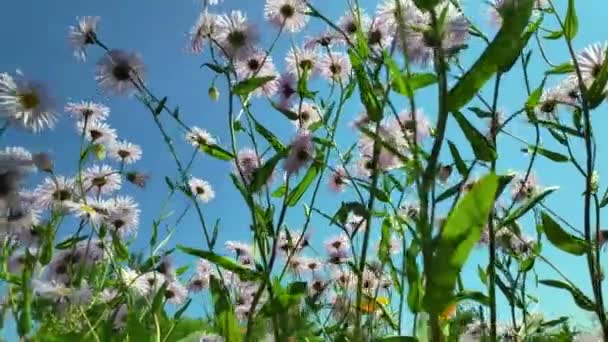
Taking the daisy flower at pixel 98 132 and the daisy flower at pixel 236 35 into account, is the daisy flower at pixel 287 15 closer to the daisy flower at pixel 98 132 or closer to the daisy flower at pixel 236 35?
the daisy flower at pixel 236 35

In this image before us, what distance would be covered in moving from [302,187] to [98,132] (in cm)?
100

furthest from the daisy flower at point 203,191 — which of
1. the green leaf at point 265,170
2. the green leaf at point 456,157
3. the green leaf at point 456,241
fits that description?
the green leaf at point 456,241

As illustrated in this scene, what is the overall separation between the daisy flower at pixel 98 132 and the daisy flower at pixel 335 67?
71cm

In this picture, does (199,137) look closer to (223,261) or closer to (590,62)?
(223,261)

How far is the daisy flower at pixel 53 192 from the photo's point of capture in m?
1.94

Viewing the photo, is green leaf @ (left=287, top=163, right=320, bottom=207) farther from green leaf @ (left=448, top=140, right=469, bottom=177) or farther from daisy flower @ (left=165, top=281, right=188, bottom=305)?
daisy flower @ (left=165, top=281, right=188, bottom=305)

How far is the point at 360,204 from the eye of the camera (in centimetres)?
126

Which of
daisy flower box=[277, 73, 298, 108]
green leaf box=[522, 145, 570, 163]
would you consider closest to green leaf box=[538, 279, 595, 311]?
green leaf box=[522, 145, 570, 163]

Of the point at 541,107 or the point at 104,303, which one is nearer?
the point at 104,303

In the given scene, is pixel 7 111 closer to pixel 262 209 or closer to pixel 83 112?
pixel 262 209

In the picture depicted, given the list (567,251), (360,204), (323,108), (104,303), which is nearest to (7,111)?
(104,303)

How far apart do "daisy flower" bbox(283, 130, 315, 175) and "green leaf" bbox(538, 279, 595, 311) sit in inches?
19.9

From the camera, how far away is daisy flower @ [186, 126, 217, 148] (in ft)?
5.20

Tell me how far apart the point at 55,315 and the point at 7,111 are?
39 centimetres
